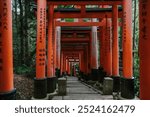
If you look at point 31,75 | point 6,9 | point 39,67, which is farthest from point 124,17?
point 31,75

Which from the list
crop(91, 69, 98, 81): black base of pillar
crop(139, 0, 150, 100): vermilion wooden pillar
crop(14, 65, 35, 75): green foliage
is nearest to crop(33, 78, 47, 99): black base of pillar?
crop(14, 65, 35, 75): green foliage

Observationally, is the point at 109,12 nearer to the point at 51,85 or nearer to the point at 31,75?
the point at 51,85

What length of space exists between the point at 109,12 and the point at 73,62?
42.6 m

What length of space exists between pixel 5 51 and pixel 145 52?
10.2 ft

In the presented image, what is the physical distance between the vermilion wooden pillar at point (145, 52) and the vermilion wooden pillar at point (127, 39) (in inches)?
268

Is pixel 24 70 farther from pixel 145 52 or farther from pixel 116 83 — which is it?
pixel 145 52

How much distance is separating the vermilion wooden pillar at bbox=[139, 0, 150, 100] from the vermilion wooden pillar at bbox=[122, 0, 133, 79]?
681 centimetres

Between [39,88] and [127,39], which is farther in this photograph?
[39,88]

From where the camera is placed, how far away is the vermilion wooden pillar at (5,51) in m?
5.65

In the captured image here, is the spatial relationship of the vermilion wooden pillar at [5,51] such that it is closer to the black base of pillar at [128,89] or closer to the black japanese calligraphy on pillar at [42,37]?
the black japanese calligraphy on pillar at [42,37]

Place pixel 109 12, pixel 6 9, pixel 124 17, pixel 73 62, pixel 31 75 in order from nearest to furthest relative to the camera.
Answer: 1. pixel 6 9
2. pixel 124 17
3. pixel 109 12
4. pixel 31 75
5. pixel 73 62

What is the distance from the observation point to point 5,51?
18.9ft

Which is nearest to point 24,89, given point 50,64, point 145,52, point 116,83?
point 50,64

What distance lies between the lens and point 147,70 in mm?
4246
